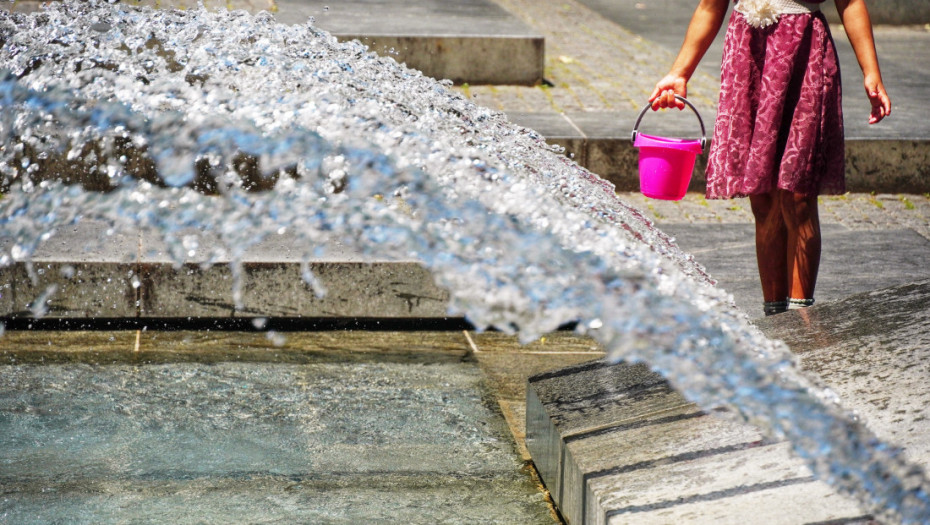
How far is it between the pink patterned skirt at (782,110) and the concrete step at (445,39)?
14.3 ft

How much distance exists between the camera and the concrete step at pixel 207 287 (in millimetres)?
4215

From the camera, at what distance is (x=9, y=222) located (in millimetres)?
2910

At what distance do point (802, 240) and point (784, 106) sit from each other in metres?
0.45

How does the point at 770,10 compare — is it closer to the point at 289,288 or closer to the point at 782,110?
the point at 782,110

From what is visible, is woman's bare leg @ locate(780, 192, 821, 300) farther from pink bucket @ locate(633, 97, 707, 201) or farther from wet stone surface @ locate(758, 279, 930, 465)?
wet stone surface @ locate(758, 279, 930, 465)

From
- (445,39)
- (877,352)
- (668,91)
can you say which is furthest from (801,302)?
(445,39)

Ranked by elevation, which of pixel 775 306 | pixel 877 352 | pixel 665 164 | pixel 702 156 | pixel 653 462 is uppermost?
pixel 665 164

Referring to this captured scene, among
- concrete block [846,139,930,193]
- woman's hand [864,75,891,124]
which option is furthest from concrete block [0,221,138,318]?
concrete block [846,139,930,193]

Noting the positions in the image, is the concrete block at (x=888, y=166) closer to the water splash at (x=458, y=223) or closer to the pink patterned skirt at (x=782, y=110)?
the pink patterned skirt at (x=782, y=110)

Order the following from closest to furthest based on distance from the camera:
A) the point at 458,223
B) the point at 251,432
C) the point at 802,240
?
1. the point at 458,223
2. the point at 251,432
3. the point at 802,240

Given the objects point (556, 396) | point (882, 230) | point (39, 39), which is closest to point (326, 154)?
point (556, 396)

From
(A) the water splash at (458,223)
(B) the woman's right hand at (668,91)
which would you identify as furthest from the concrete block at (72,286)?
A: (B) the woman's right hand at (668,91)

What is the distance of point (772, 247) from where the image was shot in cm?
387

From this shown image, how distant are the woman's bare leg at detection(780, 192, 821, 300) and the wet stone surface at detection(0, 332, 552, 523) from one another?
114 centimetres
